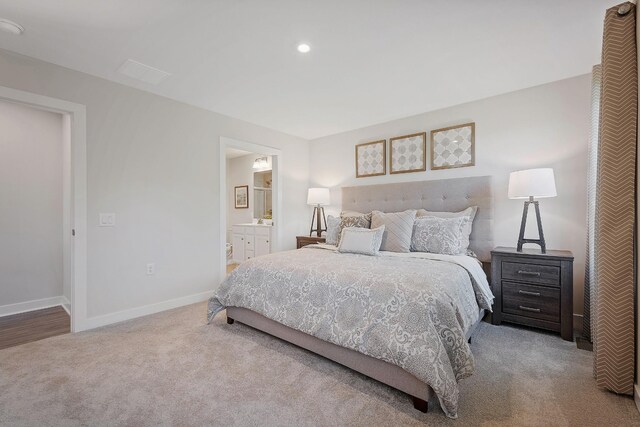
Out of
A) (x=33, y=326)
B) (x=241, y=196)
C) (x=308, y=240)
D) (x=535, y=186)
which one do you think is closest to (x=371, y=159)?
(x=308, y=240)

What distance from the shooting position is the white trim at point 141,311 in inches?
108

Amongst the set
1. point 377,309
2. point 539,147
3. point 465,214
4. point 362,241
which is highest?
point 539,147

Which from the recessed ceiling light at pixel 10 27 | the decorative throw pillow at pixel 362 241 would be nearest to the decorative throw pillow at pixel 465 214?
the decorative throw pillow at pixel 362 241

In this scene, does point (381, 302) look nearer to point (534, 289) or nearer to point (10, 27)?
point (534, 289)

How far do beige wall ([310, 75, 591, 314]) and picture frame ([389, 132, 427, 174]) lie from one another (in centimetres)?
12

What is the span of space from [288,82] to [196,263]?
2397mm

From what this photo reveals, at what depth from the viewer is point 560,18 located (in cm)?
194

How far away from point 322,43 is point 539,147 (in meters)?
2.46

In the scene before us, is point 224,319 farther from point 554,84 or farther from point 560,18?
point 554,84

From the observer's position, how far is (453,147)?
3.50 meters

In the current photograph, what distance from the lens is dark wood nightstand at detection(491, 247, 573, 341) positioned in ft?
8.04

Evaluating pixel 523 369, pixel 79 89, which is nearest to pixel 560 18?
pixel 523 369

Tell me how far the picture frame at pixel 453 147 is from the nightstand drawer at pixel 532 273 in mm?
1281

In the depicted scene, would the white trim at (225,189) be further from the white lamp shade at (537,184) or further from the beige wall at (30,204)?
the white lamp shade at (537,184)
